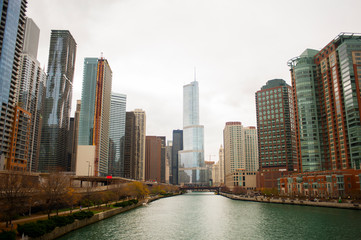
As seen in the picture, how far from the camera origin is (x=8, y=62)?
5955 inches

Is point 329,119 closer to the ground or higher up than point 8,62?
closer to the ground

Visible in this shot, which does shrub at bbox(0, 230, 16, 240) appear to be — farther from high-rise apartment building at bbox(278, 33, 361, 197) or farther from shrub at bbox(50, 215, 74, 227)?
high-rise apartment building at bbox(278, 33, 361, 197)

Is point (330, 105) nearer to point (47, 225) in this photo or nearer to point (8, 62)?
point (47, 225)

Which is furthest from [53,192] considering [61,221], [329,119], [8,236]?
[329,119]

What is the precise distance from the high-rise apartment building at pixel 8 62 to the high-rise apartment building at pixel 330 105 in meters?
166

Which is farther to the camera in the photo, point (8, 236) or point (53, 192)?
point (53, 192)

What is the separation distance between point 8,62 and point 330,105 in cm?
17702

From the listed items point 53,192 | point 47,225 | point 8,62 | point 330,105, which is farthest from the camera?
point 330,105

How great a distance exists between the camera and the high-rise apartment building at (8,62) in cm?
14912

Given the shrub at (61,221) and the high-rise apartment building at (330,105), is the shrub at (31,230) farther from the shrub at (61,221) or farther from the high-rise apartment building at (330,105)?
the high-rise apartment building at (330,105)

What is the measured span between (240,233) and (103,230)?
92.7 ft

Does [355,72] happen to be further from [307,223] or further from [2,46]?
[2,46]

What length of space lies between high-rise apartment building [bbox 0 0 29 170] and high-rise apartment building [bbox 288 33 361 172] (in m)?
166

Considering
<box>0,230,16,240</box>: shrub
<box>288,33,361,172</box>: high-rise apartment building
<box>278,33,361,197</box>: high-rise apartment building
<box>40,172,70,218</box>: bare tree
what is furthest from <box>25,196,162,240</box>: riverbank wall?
<box>288,33,361,172</box>: high-rise apartment building
